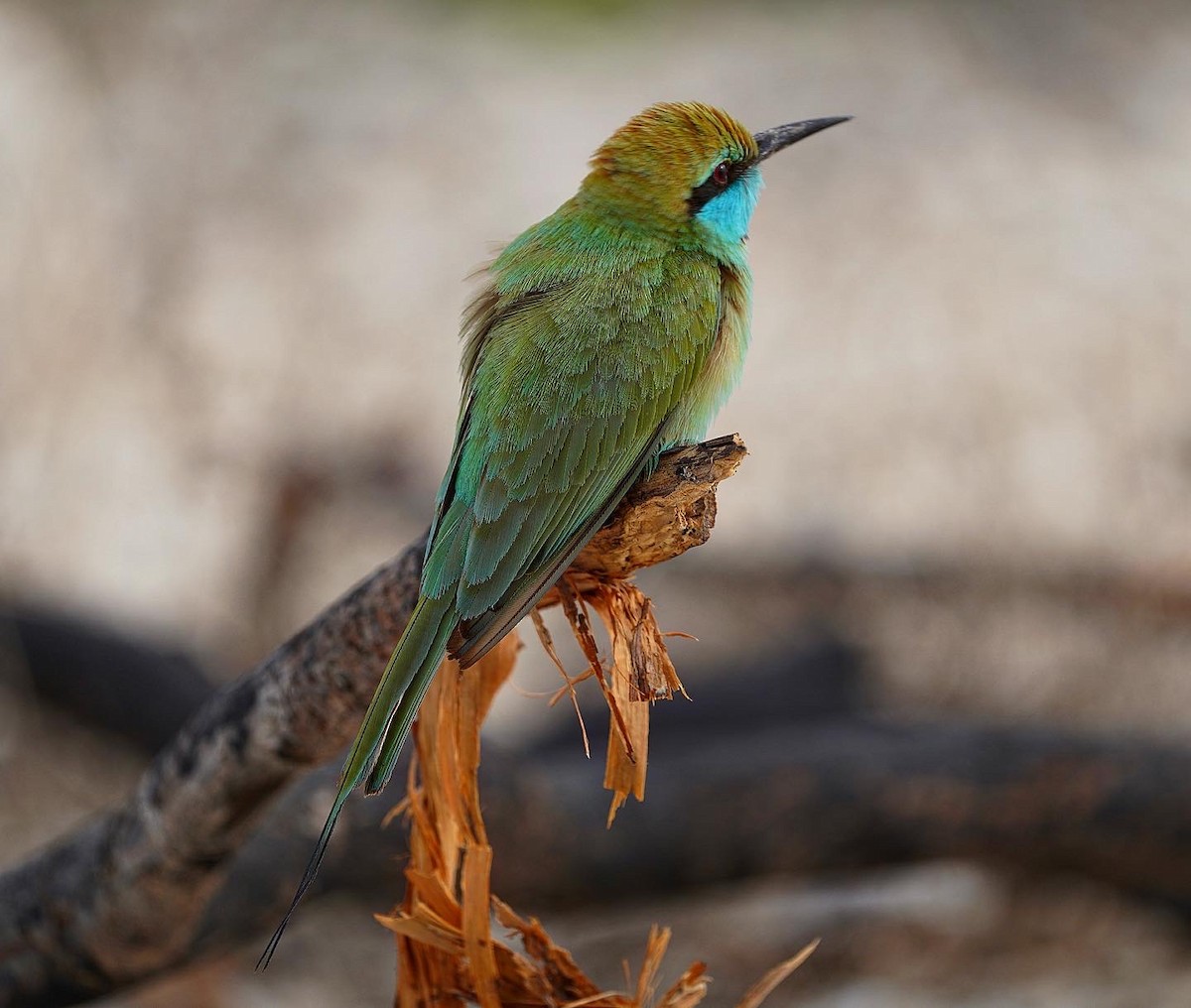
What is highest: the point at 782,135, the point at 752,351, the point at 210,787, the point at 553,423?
the point at 752,351

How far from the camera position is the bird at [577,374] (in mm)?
1899

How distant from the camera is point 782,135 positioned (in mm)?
2877

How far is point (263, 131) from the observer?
812 centimetres

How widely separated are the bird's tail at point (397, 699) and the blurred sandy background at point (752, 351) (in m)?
3.03

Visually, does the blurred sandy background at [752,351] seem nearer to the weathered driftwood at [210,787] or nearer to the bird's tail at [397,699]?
the weathered driftwood at [210,787]

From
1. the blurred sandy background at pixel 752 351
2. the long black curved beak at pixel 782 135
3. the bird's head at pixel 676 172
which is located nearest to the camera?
the bird's head at pixel 676 172

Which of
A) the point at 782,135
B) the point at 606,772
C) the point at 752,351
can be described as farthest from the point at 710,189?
the point at 752,351

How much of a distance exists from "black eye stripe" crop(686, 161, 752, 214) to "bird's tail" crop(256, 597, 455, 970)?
3.27 feet

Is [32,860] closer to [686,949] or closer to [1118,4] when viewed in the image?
[686,949]

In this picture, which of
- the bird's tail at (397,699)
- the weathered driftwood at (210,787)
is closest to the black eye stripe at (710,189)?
the weathered driftwood at (210,787)

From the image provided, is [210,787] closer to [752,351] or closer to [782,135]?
[782,135]

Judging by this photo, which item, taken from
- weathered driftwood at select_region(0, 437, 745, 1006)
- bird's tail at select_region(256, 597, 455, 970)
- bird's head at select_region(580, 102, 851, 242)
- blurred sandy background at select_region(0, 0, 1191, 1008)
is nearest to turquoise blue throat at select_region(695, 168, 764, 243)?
bird's head at select_region(580, 102, 851, 242)

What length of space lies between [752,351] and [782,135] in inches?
162

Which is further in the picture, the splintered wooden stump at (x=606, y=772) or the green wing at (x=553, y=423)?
the green wing at (x=553, y=423)
